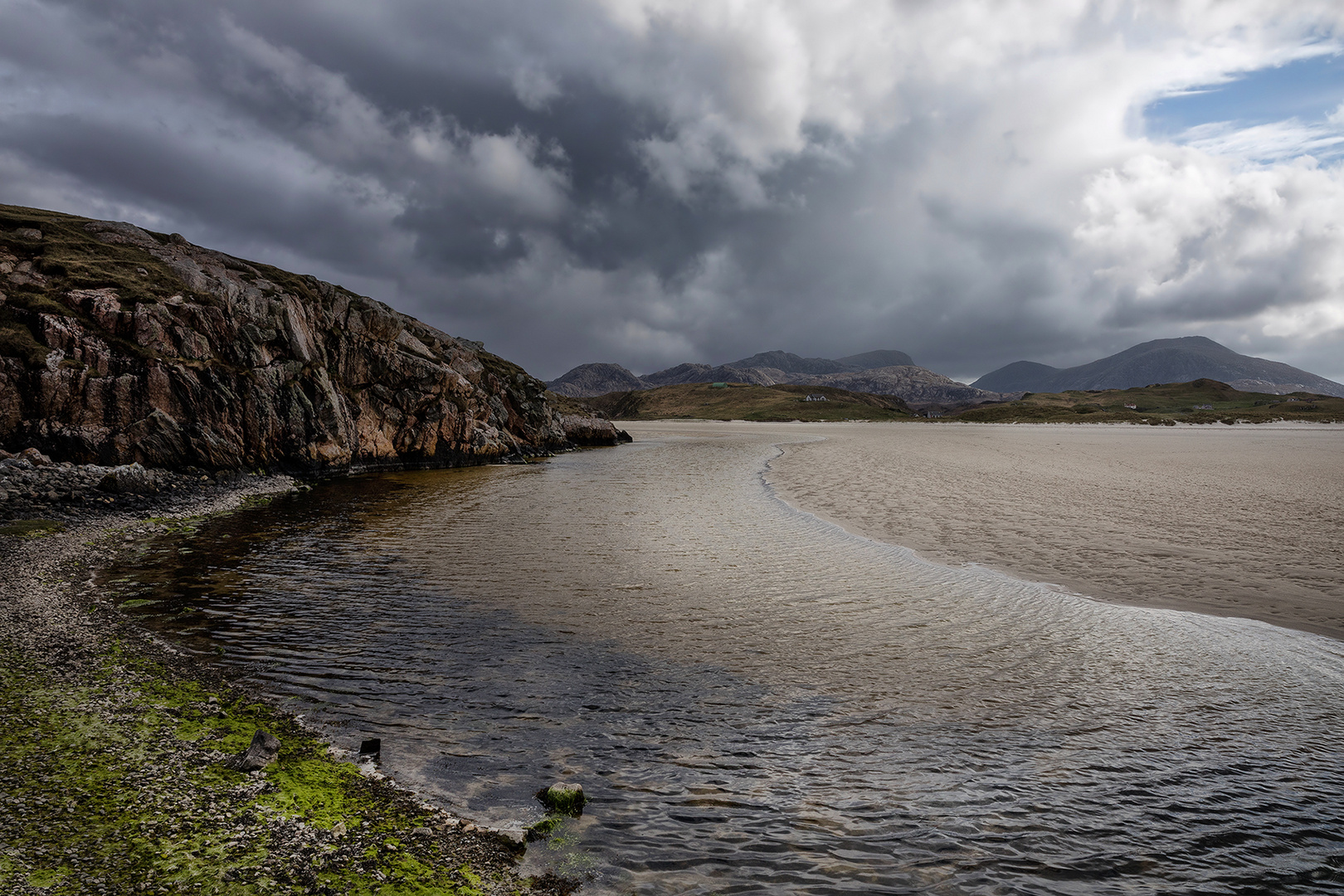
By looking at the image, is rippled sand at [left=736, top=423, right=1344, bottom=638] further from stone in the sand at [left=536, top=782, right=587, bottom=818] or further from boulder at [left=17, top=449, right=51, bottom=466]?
boulder at [left=17, top=449, right=51, bottom=466]

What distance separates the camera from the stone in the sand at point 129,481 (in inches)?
921

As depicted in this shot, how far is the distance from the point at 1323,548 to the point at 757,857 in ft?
67.0

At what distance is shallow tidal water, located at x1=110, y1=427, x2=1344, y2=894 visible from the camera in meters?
5.57

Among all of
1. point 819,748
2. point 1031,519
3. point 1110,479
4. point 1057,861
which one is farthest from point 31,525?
point 1110,479

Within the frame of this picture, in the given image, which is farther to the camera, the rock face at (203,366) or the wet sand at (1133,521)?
the rock face at (203,366)

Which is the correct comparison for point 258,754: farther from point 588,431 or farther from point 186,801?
point 588,431

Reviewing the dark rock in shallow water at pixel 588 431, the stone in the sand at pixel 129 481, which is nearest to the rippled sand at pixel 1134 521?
the stone in the sand at pixel 129 481

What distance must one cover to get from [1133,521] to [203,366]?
45105 millimetres

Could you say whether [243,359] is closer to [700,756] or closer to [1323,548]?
[700,756]

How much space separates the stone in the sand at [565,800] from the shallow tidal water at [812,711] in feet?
0.57

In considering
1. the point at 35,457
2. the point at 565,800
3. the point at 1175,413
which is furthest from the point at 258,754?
the point at 1175,413

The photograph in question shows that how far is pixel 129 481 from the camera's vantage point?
78.9ft

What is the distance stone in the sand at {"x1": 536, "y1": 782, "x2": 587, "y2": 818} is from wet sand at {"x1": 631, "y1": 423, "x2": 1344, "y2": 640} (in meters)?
12.8

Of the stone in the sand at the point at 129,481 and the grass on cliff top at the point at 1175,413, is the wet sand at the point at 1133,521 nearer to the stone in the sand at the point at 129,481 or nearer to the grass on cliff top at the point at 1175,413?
the stone in the sand at the point at 129,481
